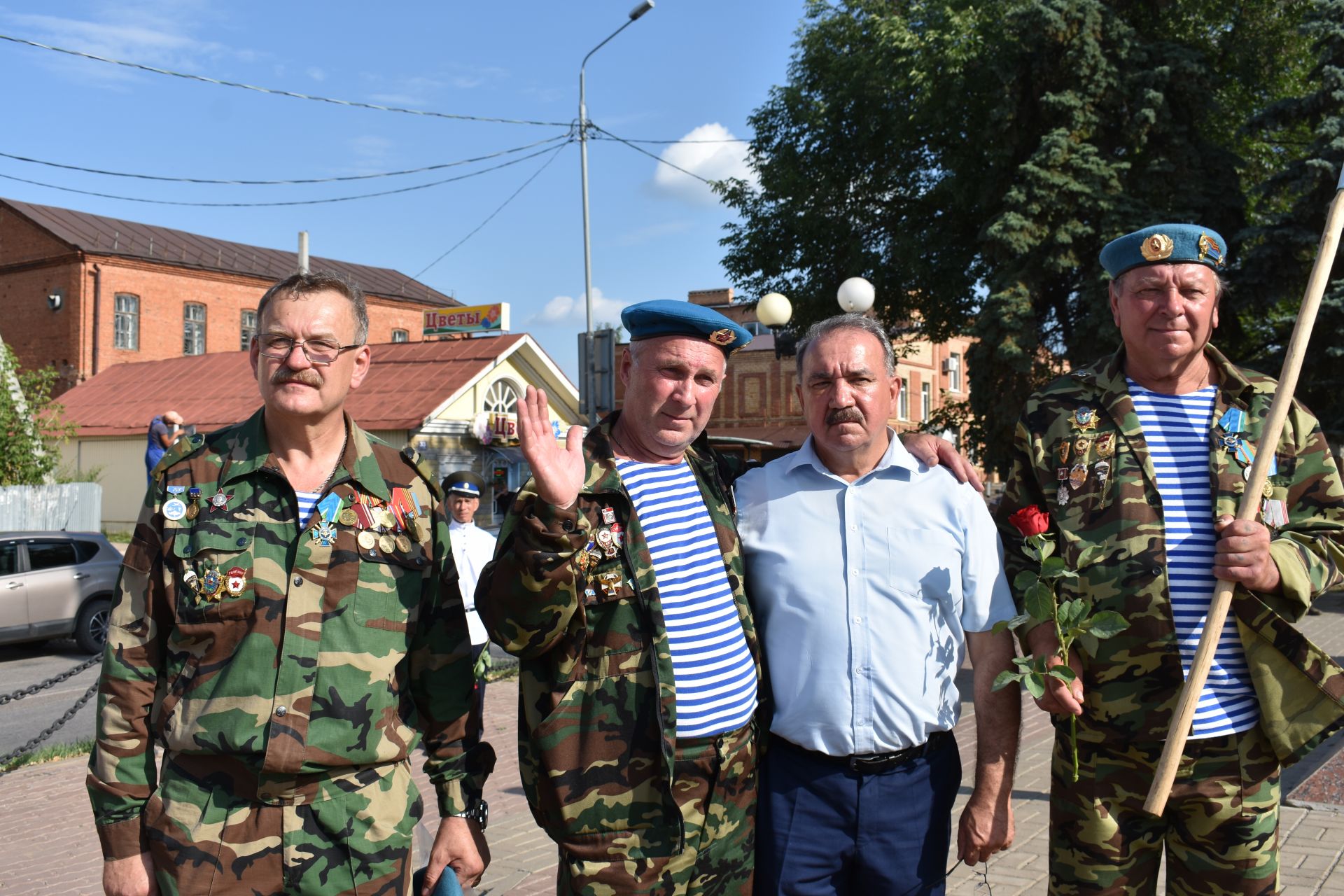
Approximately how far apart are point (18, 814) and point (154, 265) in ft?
130

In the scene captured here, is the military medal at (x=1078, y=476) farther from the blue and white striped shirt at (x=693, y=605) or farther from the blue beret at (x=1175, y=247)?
the blue and white striped shirt at (x=693, y=605)

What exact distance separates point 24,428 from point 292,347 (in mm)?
21836

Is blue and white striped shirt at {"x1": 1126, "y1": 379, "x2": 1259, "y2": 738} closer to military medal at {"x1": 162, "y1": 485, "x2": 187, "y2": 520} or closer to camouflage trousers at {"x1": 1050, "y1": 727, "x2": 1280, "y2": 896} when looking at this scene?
camouflage trousers at {"x1": 1050, "y1": 727, "x2": 1280, "y2": 896}

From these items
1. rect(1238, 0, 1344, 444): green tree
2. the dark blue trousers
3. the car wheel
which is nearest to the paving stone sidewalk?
the dark blue trousers

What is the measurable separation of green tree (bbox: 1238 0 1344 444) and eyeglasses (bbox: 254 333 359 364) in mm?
14738

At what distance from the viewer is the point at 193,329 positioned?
4281 centimetres

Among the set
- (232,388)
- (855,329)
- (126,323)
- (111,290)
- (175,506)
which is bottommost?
(175,506)

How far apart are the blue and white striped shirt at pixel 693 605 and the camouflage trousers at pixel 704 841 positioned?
0.06 m

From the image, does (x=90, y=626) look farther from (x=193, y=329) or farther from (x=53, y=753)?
(x=193, y=329)

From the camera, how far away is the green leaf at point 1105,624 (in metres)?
2.70

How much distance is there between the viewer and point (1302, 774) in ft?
21.2

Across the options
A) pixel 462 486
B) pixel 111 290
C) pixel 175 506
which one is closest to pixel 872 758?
pixel 175 506

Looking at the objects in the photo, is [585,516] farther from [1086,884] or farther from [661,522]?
[1086,884]

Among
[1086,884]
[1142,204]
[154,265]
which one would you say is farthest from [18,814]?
[154,265]
